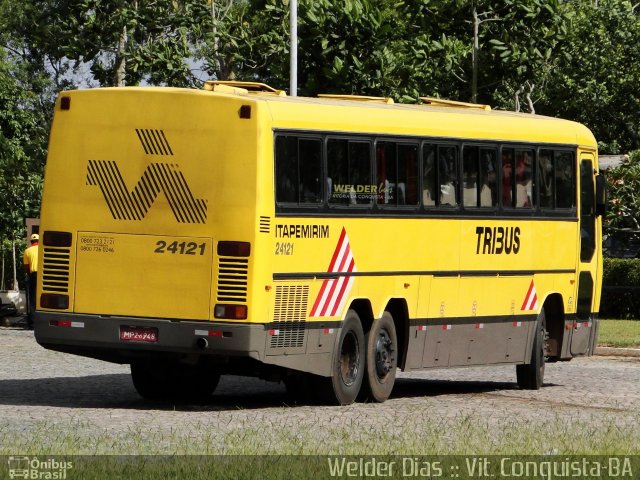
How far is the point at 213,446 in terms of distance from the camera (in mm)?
13070

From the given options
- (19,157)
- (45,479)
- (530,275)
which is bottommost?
(45,479)

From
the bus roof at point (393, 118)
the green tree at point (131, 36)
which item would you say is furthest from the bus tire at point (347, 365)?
the green tree at point (131, 36)

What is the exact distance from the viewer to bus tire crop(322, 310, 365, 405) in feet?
58.0

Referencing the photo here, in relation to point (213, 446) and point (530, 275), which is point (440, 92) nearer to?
point (530, 275)

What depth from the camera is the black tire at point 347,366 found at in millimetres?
17672

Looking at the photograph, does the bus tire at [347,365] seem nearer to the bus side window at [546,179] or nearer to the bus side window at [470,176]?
the bus side window at [470,176]

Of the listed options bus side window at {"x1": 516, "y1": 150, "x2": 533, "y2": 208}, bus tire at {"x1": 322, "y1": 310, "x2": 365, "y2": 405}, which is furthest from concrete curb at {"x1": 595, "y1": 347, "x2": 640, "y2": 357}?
bus tire at {"x1": 322, "y1": 310, "x2": 365, "y2": 405}

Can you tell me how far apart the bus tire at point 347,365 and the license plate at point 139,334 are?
5.99ft

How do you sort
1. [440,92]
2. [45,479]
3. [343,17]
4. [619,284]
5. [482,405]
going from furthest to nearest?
1. [619,284]
2. [440,92]
3. [343,17]
4. [482,405]
5. [45,479]

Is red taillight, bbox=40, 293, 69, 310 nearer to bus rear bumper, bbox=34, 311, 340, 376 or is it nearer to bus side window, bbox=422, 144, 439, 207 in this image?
bus rear bumper, bbox=34, 311, 340, 376

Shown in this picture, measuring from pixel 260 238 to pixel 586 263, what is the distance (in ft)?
22.6

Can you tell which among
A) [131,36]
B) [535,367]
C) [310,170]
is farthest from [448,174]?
[131,36]

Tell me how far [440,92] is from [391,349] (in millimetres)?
21745

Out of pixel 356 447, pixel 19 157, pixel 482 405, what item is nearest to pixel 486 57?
pixel 19 157
